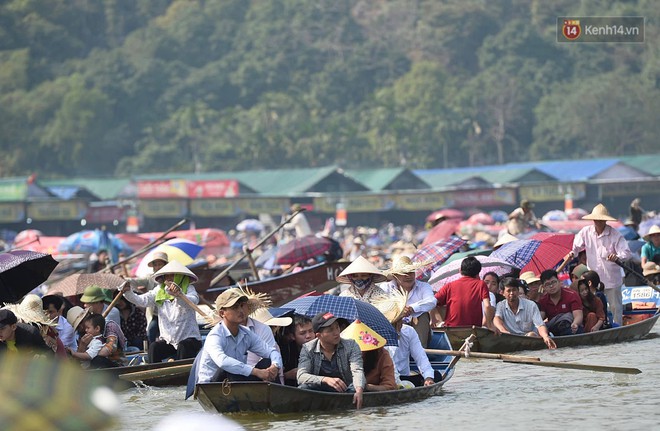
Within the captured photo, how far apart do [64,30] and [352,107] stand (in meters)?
26.0

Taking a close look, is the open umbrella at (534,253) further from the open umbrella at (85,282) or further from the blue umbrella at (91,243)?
the blue umbrella at (91,243)

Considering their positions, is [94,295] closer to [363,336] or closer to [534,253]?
[363,336]

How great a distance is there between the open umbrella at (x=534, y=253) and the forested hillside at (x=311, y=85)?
5974 centimetres

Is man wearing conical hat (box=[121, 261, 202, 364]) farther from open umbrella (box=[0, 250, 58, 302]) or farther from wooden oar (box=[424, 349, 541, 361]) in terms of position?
wooden oar (box=[424, 349, 541, 361])

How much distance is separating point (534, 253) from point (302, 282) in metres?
4.73

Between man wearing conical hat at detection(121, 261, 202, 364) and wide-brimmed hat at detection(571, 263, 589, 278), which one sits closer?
man wearing conical hat at detection(121, 261, 202, 364)

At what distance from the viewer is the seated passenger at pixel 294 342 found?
953cm

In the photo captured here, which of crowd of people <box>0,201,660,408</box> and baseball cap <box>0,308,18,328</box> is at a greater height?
baseball cap <box>0,308,18,328</box>

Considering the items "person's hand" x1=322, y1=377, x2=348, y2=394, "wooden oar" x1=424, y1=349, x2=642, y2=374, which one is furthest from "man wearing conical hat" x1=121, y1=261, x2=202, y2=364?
"person's hand" x1=322, y1=377, x2=348, y2=394

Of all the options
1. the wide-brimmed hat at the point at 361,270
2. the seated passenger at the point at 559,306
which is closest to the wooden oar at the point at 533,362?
the wide-brimmed hat at the point at 361,270

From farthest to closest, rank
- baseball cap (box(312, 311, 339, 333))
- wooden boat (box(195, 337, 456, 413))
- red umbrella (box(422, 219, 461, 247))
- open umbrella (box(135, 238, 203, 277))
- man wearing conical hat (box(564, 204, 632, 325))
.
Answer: red umbrella (box(422, 219, 461, 247)) → open umbrella (box(135, 238, 203, 277)) → man wearing conical hat (box(564, 204, 632, 325)) → wooden boat (box(195, 337, 456, 413)) → baseball cap (box(312, 311, 339, 333))

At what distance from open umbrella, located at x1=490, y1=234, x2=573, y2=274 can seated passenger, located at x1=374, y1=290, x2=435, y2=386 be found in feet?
13.8

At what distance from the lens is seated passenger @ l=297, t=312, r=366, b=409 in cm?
898

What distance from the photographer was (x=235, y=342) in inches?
355
